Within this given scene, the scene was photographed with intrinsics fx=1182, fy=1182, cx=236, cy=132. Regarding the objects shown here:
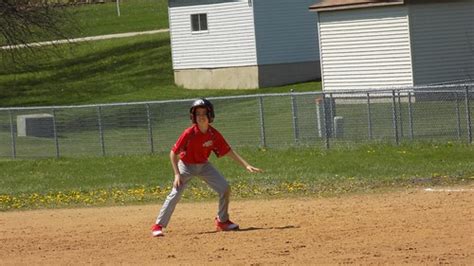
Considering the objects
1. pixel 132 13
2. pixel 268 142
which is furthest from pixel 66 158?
pixel 132 13

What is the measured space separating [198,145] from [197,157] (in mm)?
150

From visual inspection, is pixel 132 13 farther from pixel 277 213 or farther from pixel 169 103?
pixel 277 213

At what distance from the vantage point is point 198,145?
14531 millimetres

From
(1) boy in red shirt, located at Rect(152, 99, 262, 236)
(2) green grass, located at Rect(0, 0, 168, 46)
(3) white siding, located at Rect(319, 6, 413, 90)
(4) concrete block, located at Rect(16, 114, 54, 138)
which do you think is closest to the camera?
(1) boy in red shirt, located at Rect(152, 99, 262, 236)

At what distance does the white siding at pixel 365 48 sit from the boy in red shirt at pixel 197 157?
21919 millimetres

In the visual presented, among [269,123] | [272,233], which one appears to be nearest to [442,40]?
[269,123]

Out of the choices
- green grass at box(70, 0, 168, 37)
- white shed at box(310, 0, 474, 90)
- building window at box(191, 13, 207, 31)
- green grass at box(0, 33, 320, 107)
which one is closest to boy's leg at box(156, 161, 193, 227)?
white shed at box(310, 0, 474, 90)

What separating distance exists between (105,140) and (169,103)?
2031mm

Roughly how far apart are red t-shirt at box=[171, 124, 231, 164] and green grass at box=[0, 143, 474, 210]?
4908mm

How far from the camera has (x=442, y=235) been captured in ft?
43.7

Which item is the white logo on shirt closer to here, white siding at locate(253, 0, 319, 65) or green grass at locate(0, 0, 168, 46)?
white siding at locate(253, 0, 319, 65)

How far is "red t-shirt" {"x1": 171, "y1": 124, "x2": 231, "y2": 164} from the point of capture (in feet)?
47.3

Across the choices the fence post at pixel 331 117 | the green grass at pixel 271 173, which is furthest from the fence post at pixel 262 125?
the fence post at pixel 331 117

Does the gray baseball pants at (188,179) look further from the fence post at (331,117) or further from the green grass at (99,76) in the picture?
the green grass at (99,76)
